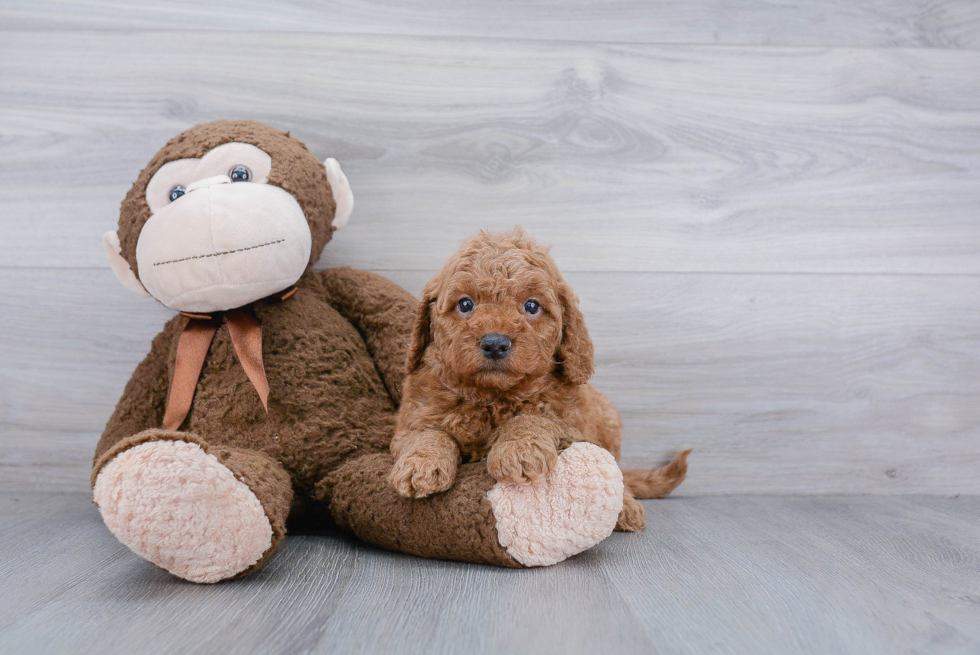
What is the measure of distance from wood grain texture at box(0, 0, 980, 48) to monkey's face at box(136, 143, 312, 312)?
1.49ft

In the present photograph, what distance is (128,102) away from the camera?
1.42m

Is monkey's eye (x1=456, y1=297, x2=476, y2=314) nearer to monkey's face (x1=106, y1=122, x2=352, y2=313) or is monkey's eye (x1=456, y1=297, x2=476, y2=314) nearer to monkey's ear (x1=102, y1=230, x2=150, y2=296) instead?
monkey's face (x1=106, y1=122, x2=352, y2=313)

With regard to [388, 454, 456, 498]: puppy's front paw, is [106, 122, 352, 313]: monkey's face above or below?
above

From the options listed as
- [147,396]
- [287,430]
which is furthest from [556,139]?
[147,396]

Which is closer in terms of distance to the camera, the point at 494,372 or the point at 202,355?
the point at 494,372

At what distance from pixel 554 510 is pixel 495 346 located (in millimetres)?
237

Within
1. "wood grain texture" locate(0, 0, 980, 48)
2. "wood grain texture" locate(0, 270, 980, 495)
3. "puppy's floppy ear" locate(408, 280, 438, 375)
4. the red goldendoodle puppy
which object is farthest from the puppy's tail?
"wood grain texture" locate(0, 0, 980, 48)

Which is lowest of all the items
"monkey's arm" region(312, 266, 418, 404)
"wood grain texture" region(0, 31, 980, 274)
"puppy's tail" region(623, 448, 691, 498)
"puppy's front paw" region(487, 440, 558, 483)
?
"puppy's tail" region(623, 448, 691, 498)

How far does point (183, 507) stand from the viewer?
84cm

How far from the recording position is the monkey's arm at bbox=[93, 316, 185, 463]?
1.20 meters

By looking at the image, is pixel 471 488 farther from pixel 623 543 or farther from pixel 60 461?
pixel 60 461

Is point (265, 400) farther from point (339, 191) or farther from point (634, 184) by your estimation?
point (634, 184)

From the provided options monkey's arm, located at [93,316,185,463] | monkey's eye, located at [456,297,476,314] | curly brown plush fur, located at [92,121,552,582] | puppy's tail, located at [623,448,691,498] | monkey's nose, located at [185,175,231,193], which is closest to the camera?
curly brown plush fur, located at [92,121,552,582]

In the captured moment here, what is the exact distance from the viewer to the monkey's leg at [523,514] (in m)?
0.92
